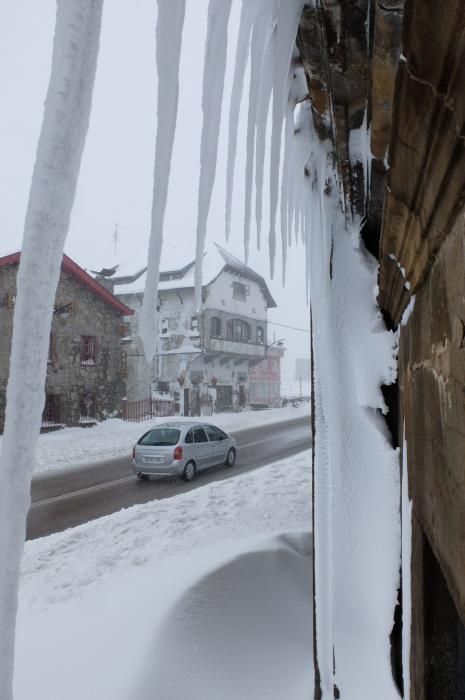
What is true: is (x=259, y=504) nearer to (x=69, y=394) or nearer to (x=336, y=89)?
(x=336, y=89)

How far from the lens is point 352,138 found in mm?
1698

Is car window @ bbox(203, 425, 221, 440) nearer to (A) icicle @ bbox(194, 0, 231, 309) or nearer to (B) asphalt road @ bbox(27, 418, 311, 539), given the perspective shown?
(B) asphalt road @ bbox(27, 418, 311, 539)

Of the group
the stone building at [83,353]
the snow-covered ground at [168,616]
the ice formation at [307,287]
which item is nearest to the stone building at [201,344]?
the stone building at [83,353]

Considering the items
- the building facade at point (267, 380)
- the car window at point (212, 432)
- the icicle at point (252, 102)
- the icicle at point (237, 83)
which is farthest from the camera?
the building facade at point (267, 380)

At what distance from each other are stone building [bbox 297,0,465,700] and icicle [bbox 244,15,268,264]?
0.11 meters

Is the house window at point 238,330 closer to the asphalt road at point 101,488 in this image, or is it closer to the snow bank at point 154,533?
the asphalt road at point 101,488

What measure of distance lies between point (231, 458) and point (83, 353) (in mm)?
10436

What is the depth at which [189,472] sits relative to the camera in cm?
1095

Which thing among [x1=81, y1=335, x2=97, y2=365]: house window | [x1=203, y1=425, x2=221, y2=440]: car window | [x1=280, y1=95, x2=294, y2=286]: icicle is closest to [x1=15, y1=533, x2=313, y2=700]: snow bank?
[x1=280, y1=95, x2=294, y2=286]: icicle

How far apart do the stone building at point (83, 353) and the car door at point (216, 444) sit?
9151 millimetres

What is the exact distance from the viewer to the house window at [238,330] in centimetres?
3047

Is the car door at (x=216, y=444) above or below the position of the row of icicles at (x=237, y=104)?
below

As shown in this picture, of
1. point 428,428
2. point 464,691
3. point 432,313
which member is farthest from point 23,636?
point 432,313

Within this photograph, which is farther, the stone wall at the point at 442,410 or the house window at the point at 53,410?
the house window at the point at 53,410
